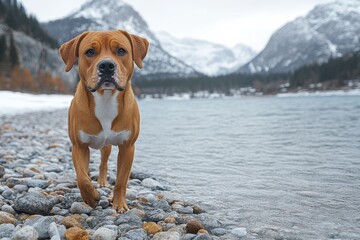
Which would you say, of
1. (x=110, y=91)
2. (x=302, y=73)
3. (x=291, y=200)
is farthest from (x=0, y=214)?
(x=302, y=73)

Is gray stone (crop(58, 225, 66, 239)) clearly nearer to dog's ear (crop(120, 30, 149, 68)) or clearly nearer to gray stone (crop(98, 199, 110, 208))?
gray stone (crop(98, 199, 110, 208))

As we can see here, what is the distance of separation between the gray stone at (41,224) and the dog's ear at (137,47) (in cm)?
217

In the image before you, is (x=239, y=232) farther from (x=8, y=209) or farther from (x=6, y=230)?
(x=8, y=209)

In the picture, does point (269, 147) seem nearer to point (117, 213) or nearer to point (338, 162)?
point (338, 162)

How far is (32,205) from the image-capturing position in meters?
4.31

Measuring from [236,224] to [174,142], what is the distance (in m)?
10.0

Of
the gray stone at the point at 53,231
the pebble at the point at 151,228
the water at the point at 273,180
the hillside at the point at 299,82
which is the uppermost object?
the hillside at the point at 299,82

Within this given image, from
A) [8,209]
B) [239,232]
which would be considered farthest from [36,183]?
[239,232]

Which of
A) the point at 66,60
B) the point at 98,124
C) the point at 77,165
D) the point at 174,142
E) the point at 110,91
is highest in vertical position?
the point at 66,60

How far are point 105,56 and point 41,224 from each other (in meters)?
1.98

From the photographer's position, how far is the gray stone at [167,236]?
377 cm

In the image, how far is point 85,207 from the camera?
182 inches

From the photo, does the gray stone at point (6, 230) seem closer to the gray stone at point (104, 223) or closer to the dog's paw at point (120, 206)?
the gray stone at point (104, 223)

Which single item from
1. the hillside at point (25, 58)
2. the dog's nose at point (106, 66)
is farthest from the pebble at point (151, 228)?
the hillside at point (25, 58)
